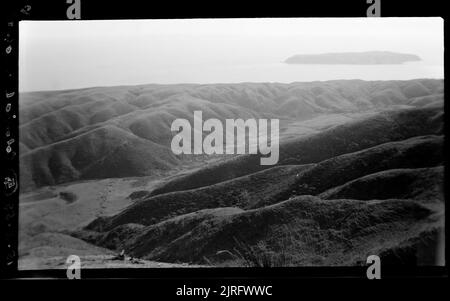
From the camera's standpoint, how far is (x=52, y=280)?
4.04 meters

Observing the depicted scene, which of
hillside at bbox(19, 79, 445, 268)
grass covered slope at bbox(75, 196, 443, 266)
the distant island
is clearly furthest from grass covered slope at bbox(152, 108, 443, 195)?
the distant island

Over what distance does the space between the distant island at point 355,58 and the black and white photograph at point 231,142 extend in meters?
0.01

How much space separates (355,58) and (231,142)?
127 cm

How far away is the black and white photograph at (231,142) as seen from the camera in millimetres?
4109

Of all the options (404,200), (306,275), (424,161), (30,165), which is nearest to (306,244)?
(306,275)

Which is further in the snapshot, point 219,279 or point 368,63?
point 368,63

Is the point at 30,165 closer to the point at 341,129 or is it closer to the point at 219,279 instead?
the point at 219,279

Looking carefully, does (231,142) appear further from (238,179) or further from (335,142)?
(335,142)

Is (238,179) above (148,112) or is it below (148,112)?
below

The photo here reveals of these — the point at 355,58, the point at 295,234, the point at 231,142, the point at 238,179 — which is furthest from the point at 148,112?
the point at 355,58

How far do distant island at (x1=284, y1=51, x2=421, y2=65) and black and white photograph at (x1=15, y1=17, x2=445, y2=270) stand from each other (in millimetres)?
12

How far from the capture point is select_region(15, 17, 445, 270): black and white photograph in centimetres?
411

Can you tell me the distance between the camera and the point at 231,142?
4.21m
